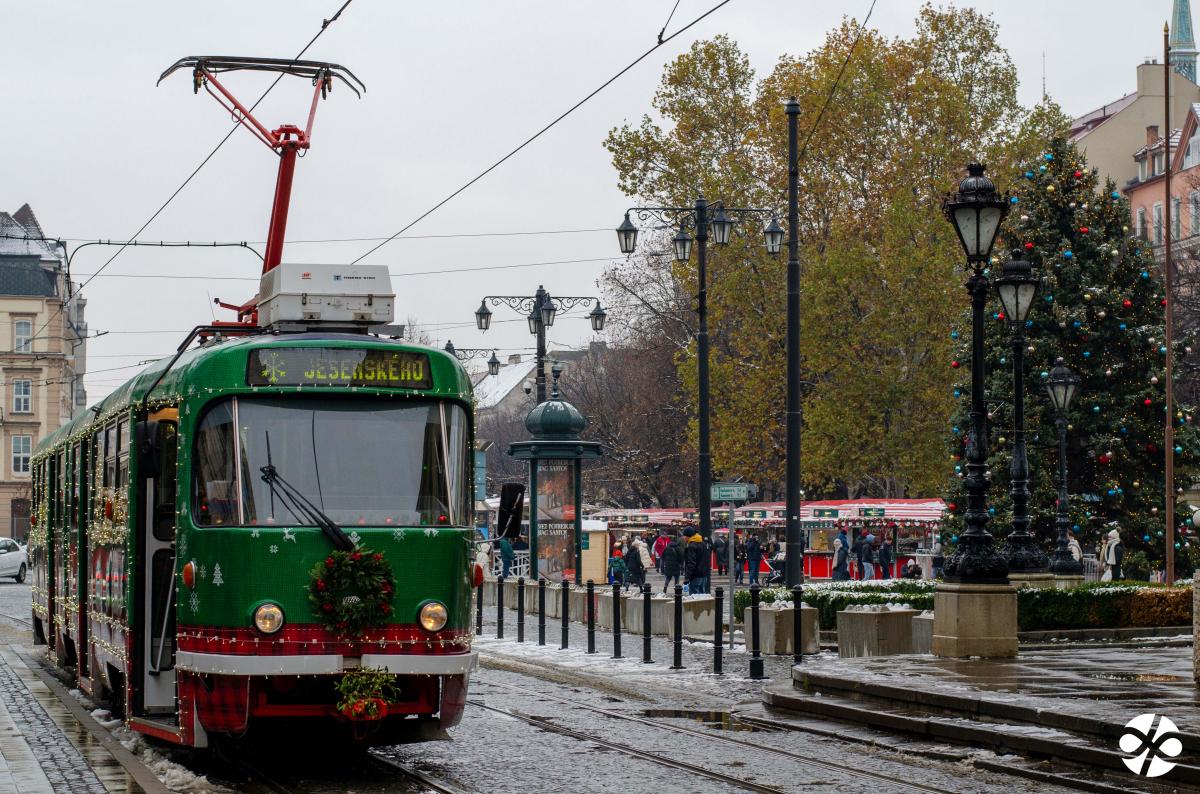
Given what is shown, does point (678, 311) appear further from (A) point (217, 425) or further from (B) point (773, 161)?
(A) point (217, 425)

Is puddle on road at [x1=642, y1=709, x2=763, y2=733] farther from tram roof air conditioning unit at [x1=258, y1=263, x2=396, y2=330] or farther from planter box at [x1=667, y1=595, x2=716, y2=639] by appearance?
planter box at [x1=667, y1=595, x2=716, y2=639]

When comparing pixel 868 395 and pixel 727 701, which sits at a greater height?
pixel 868 395

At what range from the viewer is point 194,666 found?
39.0ft

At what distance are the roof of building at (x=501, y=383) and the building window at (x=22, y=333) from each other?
3761 centimetres

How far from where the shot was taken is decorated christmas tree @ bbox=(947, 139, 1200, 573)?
129 ft

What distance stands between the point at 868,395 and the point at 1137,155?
139ft

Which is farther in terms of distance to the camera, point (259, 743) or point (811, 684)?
point (811, 684)

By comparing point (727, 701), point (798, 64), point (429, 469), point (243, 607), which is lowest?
point (727, 701)

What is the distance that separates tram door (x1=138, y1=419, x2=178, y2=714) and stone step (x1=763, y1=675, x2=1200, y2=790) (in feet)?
18.7

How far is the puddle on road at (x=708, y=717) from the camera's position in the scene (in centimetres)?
1545

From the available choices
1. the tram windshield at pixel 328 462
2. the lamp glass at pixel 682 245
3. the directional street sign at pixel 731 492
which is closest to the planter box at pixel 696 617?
the directional street sign at pixel 731 492

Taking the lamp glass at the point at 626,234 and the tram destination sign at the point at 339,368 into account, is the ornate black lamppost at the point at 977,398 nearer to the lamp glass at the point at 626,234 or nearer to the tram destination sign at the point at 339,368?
the tram destination sign at the point at 339,368

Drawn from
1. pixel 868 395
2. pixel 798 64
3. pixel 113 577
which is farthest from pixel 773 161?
pixel 113 577

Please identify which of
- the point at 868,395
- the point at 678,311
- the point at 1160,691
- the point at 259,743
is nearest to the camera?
the point at 259,743
